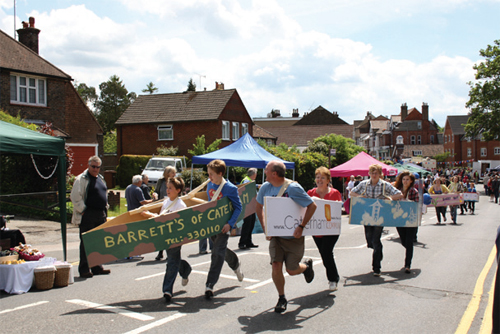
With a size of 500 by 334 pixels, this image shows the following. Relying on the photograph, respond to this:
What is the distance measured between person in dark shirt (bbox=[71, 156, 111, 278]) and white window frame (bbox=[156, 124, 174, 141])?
32.2 m

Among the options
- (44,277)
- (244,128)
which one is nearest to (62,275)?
(44,277)

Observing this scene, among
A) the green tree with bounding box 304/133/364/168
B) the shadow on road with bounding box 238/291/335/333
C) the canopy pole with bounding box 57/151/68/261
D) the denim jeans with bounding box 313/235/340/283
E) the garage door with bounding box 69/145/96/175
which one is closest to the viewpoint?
the shadow on road with bounding box 238/291/335/333

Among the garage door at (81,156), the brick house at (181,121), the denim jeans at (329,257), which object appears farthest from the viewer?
the brick house at (181,121)

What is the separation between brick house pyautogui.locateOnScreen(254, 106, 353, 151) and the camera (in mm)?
83500

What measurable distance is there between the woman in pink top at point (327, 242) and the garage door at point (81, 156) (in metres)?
25.5

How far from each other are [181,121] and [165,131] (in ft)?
6.05

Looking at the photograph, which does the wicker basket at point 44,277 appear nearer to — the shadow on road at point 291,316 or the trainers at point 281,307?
the shadow on road at point 291,316

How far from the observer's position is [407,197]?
886 cm

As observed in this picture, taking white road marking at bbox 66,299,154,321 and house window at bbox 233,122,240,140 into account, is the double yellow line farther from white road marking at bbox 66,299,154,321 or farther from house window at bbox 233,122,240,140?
house window at bbox 233,122,240,140

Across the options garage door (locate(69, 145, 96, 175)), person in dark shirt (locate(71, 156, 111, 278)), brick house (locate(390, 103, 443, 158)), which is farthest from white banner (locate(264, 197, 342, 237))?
brick house (locate(390, 103, 443, 158))

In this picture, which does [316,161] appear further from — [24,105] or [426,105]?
[426,105]

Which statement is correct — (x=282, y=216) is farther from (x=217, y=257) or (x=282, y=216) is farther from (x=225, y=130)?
(x=225, y=130)

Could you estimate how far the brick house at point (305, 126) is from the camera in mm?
83500

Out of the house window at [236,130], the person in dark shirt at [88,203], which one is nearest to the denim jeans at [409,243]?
the person in dark shirt at [88,203]
